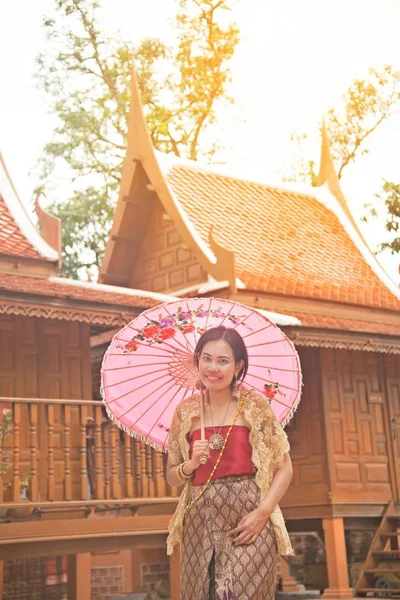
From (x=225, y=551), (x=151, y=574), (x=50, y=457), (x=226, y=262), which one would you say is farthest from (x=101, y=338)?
(x=225, y=551)

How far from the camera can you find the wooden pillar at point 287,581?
1562 centimetres

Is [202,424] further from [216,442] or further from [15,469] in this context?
[15,469]

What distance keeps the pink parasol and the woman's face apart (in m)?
0.52

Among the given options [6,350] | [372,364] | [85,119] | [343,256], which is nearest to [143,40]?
[85,119]

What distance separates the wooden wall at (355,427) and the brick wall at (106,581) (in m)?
4.24

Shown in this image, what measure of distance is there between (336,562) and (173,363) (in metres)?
8.11

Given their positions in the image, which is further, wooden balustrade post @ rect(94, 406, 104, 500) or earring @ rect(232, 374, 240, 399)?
wooden balustrade post @ rect(94, 406, 104, 500)

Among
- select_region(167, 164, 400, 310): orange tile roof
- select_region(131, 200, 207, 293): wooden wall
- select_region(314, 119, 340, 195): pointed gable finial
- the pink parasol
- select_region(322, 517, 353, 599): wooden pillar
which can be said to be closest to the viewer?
the pink parasol

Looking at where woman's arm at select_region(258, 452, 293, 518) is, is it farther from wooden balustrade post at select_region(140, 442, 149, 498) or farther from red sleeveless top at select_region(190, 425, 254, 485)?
wooden balustrade post at select_region(140, 442, 149, 498)

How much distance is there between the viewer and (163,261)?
15.0 meters

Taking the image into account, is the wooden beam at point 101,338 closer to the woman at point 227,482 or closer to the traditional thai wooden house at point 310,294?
the traditional thai wooden house at point 310,294

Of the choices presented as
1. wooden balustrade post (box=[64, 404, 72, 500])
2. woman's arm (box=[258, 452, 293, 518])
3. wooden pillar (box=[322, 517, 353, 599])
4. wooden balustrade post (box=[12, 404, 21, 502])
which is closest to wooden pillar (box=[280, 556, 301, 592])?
wooden pillar (box=[322, 517, 353, 599])

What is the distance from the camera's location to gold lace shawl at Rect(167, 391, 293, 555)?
4.48m

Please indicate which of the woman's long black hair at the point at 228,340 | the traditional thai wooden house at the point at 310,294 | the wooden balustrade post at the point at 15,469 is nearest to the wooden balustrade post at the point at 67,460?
the wooden balustrade post at the point at 15,469
